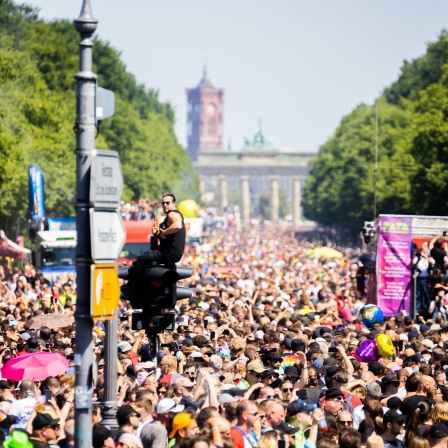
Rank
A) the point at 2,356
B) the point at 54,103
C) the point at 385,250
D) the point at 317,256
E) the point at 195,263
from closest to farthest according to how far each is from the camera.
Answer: the point at 2,356 < the point at 385,250 < the point at 195,263 < the point at 317,256 < the point at 54,103

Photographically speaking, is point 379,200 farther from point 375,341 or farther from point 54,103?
point 375,341

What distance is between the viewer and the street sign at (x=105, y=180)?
11.8 m

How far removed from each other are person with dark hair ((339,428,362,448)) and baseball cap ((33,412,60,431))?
7.12ft

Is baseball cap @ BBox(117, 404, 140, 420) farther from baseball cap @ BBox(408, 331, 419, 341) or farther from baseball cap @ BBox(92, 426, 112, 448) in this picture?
baseball cap @ BBox(408, 331, 419, 341)

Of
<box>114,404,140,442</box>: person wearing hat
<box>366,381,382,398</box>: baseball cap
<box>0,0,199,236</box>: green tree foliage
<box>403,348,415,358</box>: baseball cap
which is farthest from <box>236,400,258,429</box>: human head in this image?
<box>0,0,199,236</box>: green tree foliage

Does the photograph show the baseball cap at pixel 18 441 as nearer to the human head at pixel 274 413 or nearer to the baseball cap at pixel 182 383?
the human head at pixel 274 413


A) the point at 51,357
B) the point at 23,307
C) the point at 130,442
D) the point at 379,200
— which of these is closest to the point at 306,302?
the point at 23,307

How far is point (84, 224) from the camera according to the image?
468 inches

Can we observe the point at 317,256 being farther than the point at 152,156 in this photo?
No

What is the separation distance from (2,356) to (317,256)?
45.5 m

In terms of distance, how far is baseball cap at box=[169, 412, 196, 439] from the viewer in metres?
13.4

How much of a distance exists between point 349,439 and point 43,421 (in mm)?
2305

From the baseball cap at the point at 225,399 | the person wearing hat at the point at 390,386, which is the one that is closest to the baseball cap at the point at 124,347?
the person wearing hat at the point at 390,386

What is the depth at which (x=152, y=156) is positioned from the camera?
340ft
